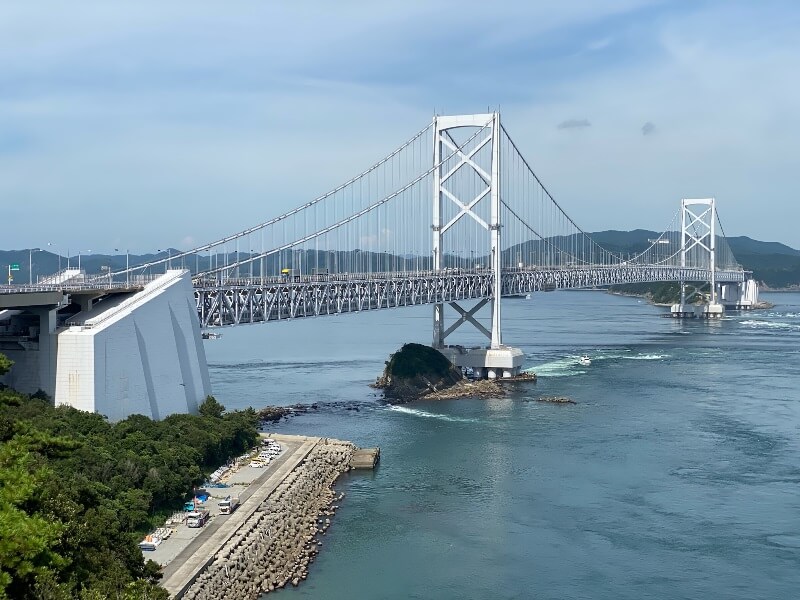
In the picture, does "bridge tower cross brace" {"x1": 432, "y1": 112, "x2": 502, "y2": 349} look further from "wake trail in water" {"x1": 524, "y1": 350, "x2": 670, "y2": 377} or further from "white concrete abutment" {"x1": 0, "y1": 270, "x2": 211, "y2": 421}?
"white concrete abutment" {"x1": 0, "y1": 270, "x2": 211, "y2": 421}

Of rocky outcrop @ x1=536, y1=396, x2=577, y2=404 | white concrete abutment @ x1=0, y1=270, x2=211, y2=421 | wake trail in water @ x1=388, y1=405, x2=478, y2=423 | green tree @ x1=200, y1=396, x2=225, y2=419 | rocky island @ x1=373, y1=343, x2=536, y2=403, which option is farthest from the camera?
rocky island @ x1=373, y1=343, x2=536, y2=403

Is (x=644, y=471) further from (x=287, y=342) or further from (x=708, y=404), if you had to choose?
(x=287, y=342)

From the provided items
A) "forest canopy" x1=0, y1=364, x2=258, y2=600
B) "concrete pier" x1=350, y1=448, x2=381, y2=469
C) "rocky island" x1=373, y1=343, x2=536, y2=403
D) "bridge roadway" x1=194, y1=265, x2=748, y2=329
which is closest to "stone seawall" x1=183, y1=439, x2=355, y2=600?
"concrete pier" x1=350, y1=448, x2=381, y2=469

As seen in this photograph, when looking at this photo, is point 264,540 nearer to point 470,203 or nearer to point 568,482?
point 568,482

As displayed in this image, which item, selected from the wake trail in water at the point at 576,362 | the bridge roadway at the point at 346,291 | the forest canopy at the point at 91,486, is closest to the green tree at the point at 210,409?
the forest canopy at the point at 91,486

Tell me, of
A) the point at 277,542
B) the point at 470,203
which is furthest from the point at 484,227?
the point at 277,542
